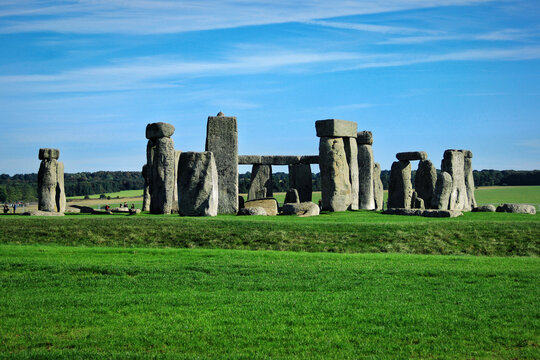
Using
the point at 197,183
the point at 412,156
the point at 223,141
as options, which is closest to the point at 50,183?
the point at 223,141

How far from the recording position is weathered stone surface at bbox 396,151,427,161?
102 feet

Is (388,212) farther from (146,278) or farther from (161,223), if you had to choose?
(146,278)

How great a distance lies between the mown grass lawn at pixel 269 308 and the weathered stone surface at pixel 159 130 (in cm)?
1292

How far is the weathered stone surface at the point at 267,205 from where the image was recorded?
23217 mm

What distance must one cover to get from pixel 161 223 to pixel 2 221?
5.59 m

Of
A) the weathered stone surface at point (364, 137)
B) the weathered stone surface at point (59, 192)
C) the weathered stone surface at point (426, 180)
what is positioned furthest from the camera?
the weathered stone surface at point (364, 137)

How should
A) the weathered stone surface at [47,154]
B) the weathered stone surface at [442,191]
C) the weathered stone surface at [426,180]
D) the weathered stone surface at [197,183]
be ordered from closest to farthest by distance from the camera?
the weathered stone surface at [197,183] < the weathered stone surface at [442,191] < the weathered stone surface at [47,154] < the weathered stone surface at [426,180]

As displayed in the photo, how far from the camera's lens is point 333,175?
25.9 metres

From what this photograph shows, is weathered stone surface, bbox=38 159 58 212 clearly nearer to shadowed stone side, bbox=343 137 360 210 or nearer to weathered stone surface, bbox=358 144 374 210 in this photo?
shadowed stone side, bbox=343 137 360 210

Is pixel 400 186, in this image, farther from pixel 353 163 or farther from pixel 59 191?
pixel 59 191

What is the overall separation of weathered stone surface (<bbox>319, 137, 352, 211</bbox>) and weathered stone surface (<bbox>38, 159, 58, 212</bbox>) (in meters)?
11.8

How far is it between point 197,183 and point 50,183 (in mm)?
9387

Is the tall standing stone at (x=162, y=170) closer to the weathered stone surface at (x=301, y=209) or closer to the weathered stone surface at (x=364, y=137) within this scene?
the weathered stone surface at (x=301, y=209)

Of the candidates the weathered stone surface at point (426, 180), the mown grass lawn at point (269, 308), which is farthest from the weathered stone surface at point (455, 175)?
the mown grass lawn at point (269, 308)
